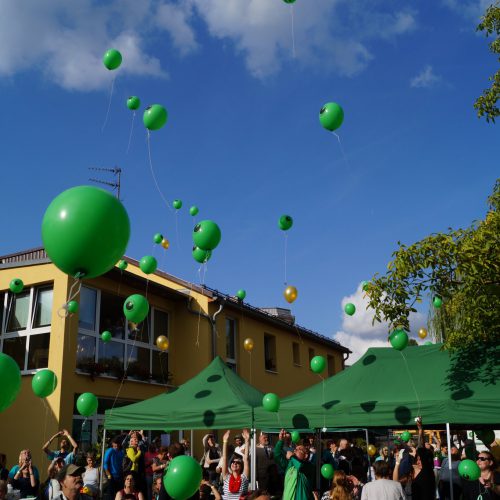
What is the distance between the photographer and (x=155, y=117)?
8.38 metres

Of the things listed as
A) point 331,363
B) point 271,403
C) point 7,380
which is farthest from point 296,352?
point 7,380

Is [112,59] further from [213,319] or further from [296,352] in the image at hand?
[296,352]

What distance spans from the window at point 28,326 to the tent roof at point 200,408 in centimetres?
512

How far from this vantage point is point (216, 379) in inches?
369

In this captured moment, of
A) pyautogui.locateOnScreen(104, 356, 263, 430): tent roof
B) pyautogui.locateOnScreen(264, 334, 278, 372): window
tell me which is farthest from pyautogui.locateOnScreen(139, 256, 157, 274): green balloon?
pyautogui.locateOnScreen(264, 334, 278, 372): window

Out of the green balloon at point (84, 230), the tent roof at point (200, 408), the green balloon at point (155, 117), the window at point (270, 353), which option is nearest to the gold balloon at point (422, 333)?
the tent roof at point (200, 408)

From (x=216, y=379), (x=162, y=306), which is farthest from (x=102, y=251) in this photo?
(x=162, y=306)

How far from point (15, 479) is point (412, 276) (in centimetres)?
616

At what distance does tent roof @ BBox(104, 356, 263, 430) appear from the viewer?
837 centimetres

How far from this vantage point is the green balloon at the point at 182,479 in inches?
191

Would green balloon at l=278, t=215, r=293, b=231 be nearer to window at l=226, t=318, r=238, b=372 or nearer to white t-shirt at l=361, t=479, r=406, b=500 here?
white t-shirt at l=361, t=479, r=406, b=500

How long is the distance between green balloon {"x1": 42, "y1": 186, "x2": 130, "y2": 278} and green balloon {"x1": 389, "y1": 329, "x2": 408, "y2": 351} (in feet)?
A: 15.3

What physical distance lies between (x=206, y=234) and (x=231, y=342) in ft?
37.8

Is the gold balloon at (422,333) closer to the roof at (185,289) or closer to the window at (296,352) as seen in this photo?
the roof at (185,289)
